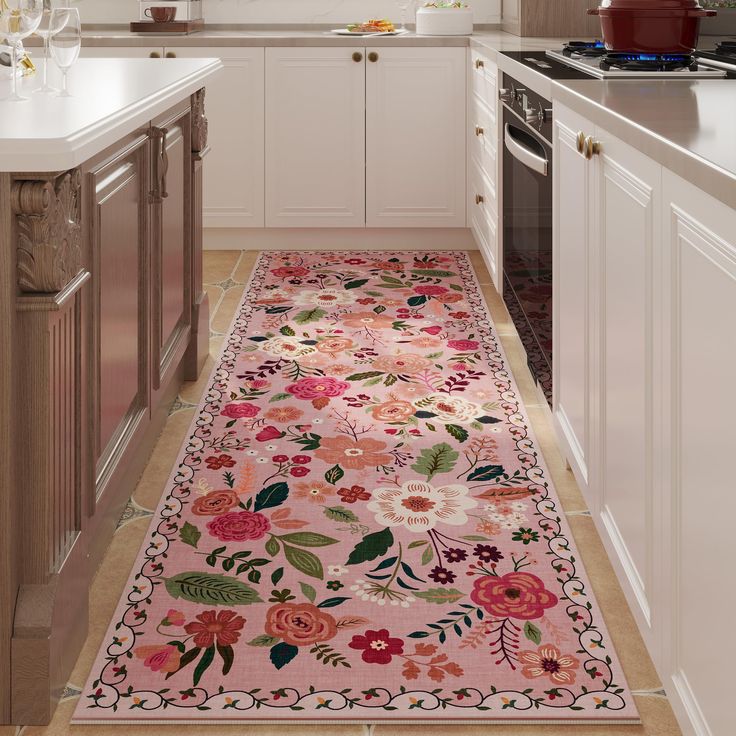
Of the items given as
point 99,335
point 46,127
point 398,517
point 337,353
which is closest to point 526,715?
point 398,517

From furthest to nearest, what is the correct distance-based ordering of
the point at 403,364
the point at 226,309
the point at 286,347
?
the point at 226,309, the point at 286,347, the point at 403,364

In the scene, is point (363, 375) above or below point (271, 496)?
above

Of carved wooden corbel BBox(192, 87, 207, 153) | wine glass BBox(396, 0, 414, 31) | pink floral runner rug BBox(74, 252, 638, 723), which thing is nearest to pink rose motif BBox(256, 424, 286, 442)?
pink floral runner rug BBox(74, 252, 638, 723)

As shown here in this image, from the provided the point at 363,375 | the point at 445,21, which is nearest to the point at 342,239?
the point at 445,21

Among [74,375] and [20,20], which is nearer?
[74,375]

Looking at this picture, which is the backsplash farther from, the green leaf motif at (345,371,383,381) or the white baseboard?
the green leaf motif at (345,371,383,381)

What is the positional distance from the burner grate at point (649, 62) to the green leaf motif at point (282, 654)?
1.41 m

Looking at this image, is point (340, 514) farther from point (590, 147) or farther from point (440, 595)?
point (590, 147)

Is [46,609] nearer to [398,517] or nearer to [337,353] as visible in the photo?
[398,517]

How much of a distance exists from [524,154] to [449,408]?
72 centimetres

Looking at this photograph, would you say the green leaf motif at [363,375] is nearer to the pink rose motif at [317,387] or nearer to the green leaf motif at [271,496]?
Result: the pink rose motif at [317,387]

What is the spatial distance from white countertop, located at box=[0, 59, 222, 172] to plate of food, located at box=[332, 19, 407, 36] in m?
2.11

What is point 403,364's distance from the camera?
3.24m

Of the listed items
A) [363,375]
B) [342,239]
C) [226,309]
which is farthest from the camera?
[342,239]
